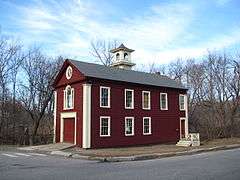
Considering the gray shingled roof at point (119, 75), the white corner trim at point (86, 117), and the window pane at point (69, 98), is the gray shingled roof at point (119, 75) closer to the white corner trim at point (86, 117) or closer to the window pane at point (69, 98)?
the white corner trim at point (86, 117)

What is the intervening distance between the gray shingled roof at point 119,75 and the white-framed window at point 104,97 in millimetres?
1000

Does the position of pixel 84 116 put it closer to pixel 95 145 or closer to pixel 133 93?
pixel 95 145

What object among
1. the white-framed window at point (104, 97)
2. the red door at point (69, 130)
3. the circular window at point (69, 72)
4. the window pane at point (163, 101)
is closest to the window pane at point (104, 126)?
the white-framed window at point (104, 97)

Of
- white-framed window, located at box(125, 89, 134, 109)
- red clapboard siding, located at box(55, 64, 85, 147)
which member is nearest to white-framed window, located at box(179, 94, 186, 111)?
white-framed window, located at box(125, 89, 134, 109)

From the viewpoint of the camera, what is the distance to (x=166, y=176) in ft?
40.0

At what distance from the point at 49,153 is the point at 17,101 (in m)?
16.8

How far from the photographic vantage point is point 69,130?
2962cm

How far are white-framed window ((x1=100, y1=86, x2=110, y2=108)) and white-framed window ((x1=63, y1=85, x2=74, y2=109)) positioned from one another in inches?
113

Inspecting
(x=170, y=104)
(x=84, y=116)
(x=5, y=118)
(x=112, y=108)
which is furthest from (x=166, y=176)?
(x=5, y=118)

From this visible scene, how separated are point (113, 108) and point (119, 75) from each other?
3.85 m

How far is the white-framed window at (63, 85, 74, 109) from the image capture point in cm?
2979

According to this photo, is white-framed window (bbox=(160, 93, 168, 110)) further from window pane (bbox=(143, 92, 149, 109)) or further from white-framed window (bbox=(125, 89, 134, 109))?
white-framed window (bbox=(125, 89, 134, 109))

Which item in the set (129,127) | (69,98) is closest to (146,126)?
(129,127)

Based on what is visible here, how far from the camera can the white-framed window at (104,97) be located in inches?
1125
